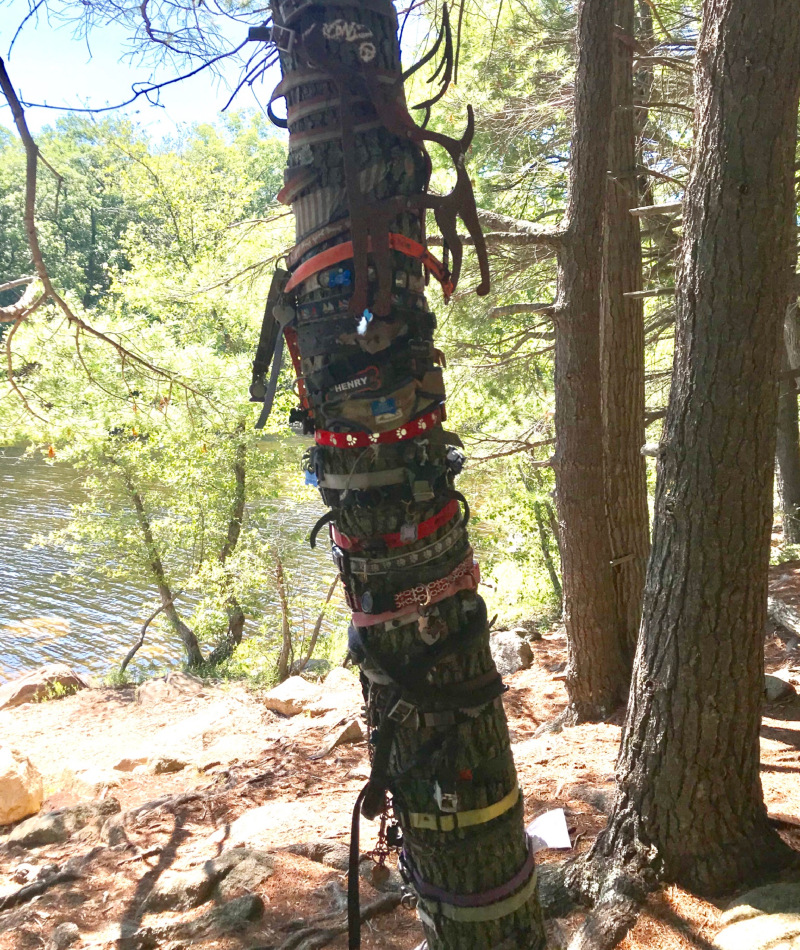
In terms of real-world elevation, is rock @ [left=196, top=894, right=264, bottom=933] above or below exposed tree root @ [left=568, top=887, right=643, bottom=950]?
below

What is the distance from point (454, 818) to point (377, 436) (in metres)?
0.79

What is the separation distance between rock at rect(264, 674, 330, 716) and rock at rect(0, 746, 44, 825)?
261cm

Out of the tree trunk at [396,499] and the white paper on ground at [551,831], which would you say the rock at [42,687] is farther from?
the tree trunk at [396,499]

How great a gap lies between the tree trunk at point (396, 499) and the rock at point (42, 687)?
35.8 feet

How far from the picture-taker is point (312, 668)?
38.8 feet

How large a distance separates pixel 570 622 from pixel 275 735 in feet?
10.1

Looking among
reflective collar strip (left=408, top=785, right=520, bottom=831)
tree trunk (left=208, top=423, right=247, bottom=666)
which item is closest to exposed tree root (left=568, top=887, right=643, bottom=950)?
reflective collar strip (left=408, top=785, right=520, bottom=831)

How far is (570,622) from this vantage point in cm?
538

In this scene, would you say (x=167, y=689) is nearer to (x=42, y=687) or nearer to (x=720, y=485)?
(x=42, y=687)

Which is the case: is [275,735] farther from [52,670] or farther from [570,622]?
[52,670]

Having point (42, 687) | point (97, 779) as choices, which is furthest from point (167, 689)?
point (97, 779)

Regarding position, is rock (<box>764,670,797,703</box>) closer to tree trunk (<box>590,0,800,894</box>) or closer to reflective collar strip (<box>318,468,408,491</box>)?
tree trunk (<box>590,0,800,894</box>)

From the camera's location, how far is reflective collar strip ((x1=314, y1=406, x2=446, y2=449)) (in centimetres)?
144

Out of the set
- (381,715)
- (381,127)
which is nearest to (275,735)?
(381,715)
